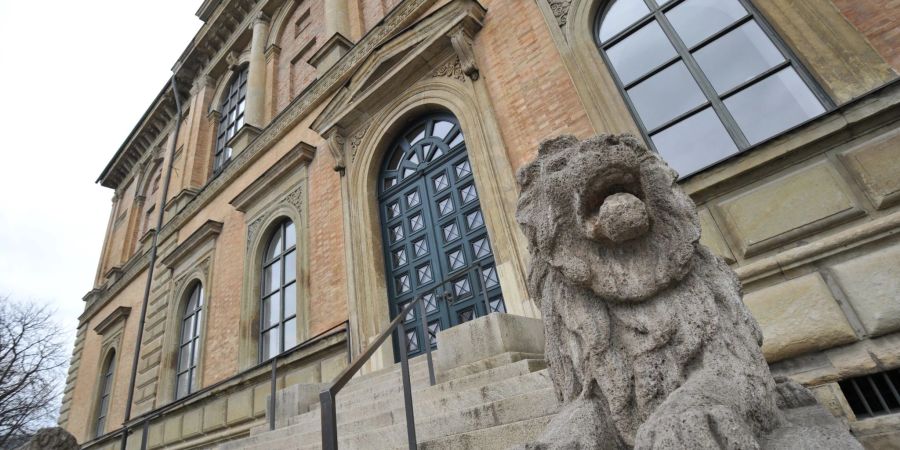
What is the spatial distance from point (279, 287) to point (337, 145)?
3154mm

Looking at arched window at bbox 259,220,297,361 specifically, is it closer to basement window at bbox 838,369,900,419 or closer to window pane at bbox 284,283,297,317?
window pane at bbox 284,283,297,317

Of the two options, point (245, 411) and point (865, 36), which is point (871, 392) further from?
point (245, 411)

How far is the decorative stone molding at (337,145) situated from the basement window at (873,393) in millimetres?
7275

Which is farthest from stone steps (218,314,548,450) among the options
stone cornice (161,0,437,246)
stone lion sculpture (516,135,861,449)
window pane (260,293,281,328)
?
stone cornice (161,0,437,246)

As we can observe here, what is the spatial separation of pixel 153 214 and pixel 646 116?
59.4ft

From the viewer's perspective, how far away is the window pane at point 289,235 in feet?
29.9

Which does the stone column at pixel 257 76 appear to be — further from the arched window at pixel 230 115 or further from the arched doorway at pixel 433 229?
the arched doorway at pixel 433 229

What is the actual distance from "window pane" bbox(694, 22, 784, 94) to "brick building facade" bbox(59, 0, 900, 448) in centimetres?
6

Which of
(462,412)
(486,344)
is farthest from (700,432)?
(486,344)

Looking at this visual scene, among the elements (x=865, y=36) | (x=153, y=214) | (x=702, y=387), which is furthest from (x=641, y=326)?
(x=153, y=214)

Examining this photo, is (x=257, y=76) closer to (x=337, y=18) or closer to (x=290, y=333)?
(x=337, y=18)

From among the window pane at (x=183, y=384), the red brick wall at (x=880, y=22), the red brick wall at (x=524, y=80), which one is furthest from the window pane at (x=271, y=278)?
the red brick wall at (x=880, y=22)

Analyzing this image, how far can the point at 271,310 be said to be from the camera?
8.95 metres

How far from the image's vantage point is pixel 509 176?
18.4ft
